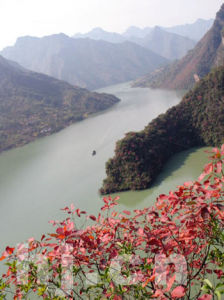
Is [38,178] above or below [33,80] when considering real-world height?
below

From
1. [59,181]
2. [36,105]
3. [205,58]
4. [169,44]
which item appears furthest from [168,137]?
[169,44]

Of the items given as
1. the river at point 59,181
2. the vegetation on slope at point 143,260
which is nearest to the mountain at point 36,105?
the river at point 59,181

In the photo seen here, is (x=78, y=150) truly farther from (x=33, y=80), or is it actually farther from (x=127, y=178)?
(x=33, y=80)

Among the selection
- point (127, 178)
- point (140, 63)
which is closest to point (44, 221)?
A: point (127, 178)

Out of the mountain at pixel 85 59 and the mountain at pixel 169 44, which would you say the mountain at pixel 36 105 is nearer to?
the mountain at pixel 85 59

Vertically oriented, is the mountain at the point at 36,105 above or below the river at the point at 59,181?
above

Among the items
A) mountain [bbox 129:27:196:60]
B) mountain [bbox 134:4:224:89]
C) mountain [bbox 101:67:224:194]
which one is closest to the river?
mountain [bbox 101:67:224:194]

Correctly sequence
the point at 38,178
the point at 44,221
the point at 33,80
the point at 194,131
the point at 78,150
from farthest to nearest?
the point at 33,80, the point at 78,150, the point at 38,178, the point at 194,131, the point at 44,221

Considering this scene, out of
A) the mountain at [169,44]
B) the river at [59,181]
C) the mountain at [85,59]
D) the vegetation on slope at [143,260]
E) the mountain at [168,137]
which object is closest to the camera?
the vegetation on slope at [143,260]
